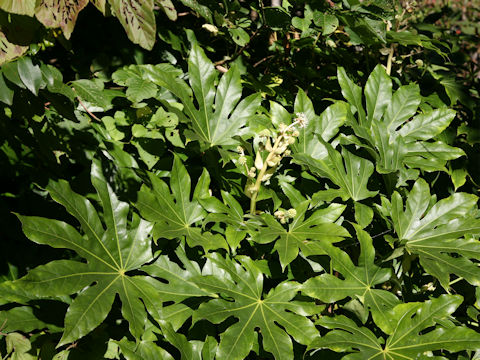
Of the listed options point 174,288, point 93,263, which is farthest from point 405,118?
point 93,263

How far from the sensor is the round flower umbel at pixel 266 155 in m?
1.56

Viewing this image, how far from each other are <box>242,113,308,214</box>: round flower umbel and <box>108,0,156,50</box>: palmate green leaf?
1.81ft

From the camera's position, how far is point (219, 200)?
165cm

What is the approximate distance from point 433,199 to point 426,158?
0.27m

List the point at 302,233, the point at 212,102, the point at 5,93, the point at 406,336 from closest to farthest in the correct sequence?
the point at 5,93
the point at 406,336
the point at 302,233
the point at 212,102

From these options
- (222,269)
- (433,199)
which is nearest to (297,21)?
(433,199)

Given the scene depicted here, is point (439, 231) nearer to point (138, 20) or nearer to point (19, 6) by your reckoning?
point (138, 20)

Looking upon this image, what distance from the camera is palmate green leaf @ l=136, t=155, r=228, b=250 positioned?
4.83 ft

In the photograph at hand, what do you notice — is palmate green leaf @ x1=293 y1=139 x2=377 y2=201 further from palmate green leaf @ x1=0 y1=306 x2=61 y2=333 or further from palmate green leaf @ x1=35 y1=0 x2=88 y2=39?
palmate green leaf @ x1=0 y1=306 x2=61 y2=333

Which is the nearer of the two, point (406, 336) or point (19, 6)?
point (19, 6)

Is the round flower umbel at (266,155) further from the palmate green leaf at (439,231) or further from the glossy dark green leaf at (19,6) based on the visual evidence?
the glossy dark green leaf at (19,6)

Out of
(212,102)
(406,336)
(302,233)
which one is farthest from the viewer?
(212,102)

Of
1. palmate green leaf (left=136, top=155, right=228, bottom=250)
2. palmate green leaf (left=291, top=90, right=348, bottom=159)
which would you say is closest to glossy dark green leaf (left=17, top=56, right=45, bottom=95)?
palmate green leaf (left=136, top=155, right=228, bottom=250)

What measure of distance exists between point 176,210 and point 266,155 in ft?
1.26
